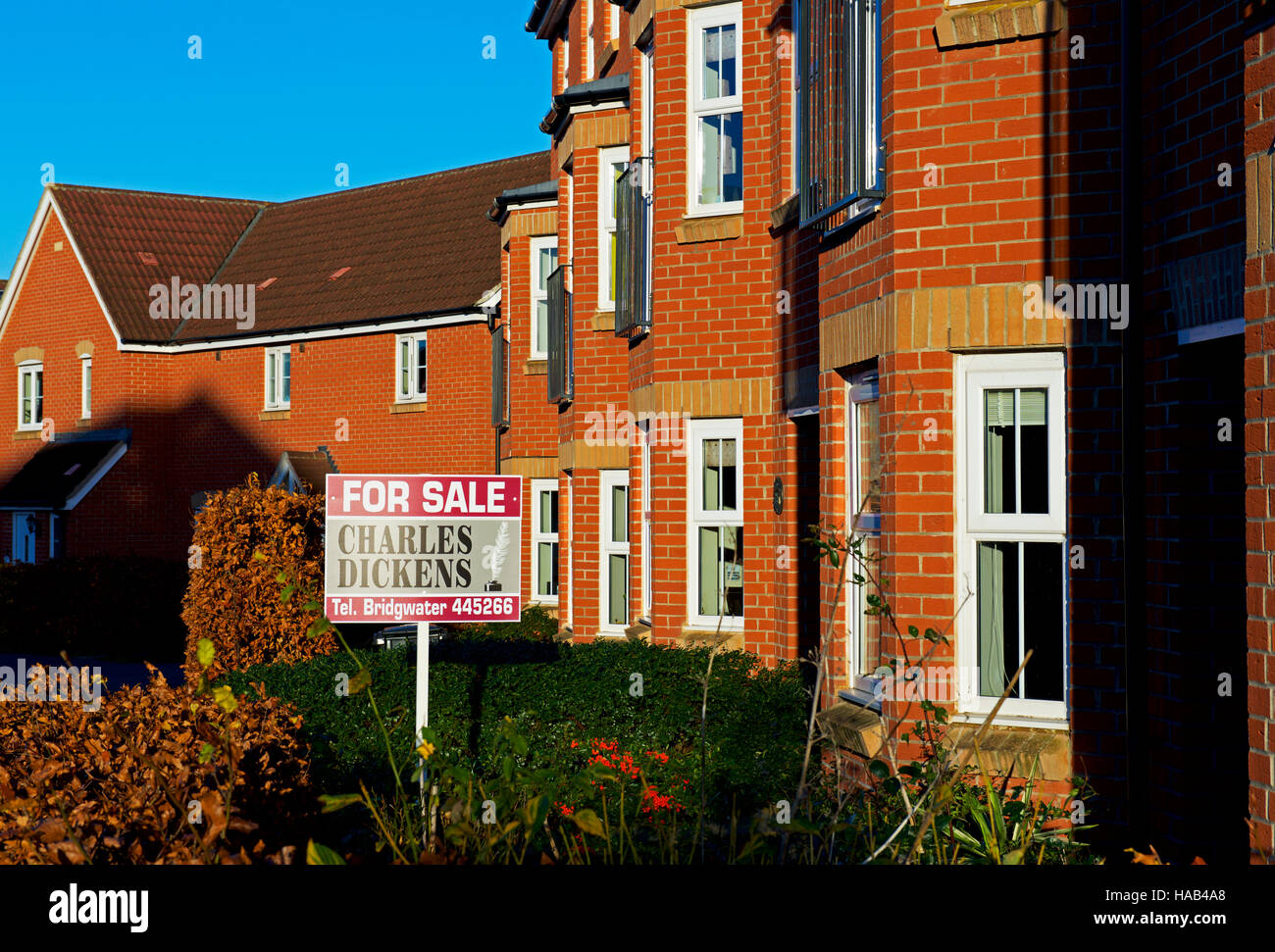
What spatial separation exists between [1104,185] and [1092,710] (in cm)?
265

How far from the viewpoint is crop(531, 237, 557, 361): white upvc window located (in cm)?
2016

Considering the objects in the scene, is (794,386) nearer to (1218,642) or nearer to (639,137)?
(639,137)

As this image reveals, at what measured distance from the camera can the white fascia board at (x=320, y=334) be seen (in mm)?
26078

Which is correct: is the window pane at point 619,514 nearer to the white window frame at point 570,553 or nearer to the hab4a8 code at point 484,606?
the white window frame at point 570,553

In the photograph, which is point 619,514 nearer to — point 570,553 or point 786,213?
point 570,553

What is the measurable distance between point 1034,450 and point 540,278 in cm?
1391

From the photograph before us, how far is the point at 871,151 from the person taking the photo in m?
7.88

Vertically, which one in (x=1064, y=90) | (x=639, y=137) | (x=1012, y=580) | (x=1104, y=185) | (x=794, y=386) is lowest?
(x=1012, y=580)

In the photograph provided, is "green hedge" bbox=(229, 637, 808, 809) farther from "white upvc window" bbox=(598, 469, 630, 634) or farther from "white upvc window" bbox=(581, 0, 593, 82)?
"white upvc window" bbox=(581, 0, 593, 82)

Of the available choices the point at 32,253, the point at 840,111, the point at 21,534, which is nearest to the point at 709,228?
the point at 840,111

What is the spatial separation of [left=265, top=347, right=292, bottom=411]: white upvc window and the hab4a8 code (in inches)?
937

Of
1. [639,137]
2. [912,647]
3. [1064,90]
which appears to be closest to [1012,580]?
[912,647]

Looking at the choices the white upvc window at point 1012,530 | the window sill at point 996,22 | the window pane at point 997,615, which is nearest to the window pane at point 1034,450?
the white upvc window at point 1012,530

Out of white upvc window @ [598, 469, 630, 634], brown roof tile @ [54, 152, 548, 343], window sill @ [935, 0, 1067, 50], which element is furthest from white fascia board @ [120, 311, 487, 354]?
window sill @ [935, 0, 1067, 50]
